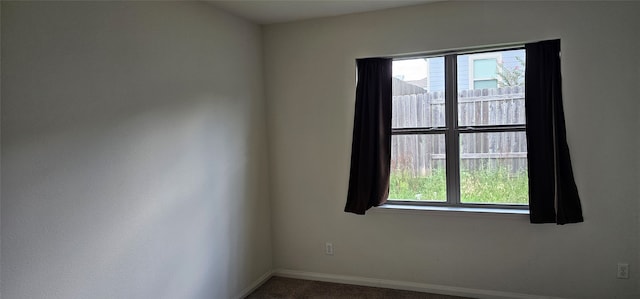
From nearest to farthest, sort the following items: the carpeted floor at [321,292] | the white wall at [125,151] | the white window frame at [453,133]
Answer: the white wall at [125,151] < the white window frame at [453,133] < the carpeted floor at [321,292]

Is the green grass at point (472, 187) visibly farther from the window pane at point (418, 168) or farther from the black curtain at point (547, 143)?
the black curtain at point (547, 143)

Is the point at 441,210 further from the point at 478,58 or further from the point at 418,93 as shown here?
the point at 478,58

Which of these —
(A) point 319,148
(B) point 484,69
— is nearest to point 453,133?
(B) point 484,69

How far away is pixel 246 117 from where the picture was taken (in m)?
3.47

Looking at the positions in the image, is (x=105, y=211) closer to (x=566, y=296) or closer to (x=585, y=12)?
(x=566, y=296)

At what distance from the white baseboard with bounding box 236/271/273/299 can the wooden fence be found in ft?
5.48

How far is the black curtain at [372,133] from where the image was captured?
3.36m

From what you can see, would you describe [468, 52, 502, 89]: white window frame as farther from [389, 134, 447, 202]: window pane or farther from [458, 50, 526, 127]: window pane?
[389, 134, 447, 202]: window pane

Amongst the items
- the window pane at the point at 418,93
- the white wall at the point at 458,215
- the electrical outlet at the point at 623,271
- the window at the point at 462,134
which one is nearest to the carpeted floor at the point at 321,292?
the white wall at the point at 458,215

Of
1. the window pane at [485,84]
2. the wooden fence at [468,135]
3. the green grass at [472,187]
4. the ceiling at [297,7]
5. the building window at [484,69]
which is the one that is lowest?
the green grass at [472,187]

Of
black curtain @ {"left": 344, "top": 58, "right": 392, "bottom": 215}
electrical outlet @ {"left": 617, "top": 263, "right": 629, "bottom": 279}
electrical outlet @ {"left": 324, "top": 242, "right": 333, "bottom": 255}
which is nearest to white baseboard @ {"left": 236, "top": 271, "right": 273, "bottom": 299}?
electrical outlet @ {"left": 324, "top": 242, "right": 333, "bottom": 255}

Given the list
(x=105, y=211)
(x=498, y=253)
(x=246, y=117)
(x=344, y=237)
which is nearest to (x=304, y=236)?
(x=344, y=237)

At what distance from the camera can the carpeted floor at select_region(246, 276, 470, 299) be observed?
10.7ft

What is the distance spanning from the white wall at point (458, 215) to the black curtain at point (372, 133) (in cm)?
12
